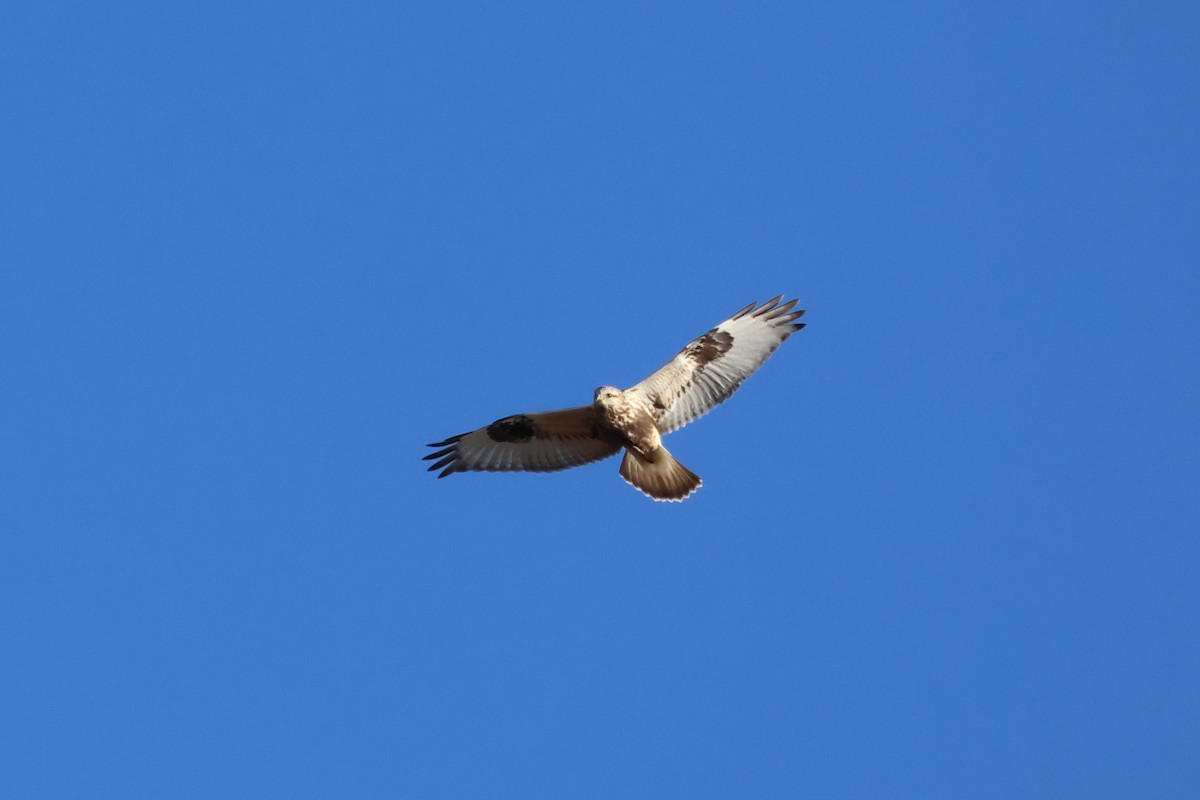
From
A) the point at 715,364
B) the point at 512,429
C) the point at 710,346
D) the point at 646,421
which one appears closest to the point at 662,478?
the point at 646,421

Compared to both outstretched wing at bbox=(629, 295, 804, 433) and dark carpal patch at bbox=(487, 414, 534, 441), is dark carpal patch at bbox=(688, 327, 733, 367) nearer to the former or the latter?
outstretched wing at bbox=(629, 295, 804, 433)

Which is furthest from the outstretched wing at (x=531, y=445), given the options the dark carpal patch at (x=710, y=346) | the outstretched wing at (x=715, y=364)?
the dark carpal patch at (x=710, y=346)

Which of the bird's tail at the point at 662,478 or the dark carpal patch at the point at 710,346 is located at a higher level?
the dark carpal patch at the point at 710,346

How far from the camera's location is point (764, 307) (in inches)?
433

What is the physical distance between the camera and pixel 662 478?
10.6m

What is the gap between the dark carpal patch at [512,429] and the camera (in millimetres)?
10695

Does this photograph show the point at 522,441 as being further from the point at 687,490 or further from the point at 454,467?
the point at 687,490

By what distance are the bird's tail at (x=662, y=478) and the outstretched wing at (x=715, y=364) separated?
→ 0.31 meters

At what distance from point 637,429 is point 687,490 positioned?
0.77 meters

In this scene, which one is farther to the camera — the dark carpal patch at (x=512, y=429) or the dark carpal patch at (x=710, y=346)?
the dark carpal patch at (x=512, y=429)

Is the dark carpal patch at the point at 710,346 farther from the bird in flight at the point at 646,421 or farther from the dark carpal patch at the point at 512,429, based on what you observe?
the dark carpal patch at the point at 512,429

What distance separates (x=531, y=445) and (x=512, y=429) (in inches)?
9.6

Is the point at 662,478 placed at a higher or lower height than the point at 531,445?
lower

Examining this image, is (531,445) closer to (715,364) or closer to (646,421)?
(646,421)
